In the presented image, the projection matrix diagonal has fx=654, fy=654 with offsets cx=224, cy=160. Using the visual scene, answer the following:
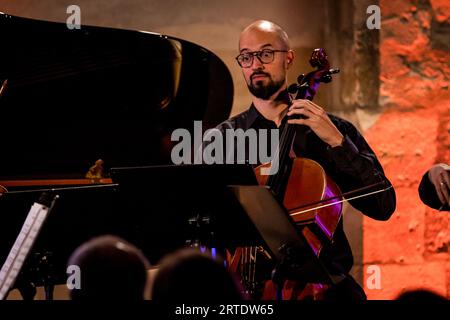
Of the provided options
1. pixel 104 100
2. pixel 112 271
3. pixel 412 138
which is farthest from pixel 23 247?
pixel 412 138

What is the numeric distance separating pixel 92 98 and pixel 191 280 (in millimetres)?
3199

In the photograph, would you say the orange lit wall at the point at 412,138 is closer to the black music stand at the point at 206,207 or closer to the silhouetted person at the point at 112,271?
the black music stand at the point at 206,207

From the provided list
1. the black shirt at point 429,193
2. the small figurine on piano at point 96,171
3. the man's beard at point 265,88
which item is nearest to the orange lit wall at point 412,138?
the man's beard at point 265,88

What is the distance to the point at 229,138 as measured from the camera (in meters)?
3.74

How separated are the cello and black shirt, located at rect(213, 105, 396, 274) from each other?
33 cm

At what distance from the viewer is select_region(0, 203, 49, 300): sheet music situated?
1.95m

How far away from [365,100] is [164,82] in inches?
50.6

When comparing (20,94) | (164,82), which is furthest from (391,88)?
(20,94)

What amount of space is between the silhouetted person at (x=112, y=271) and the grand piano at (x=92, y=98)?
271cm

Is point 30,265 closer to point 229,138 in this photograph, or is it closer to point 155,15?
point 229,138

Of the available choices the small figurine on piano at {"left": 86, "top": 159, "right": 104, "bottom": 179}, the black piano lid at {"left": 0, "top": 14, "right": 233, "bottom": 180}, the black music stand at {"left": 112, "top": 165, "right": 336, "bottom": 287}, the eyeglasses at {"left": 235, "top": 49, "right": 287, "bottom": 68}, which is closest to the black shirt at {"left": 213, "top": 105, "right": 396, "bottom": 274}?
the eyeglasses at {"left": 235, "top": 49, "right": 287, "bottom": 68}

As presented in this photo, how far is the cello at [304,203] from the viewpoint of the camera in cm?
277

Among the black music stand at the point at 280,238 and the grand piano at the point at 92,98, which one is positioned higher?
the grand piano at the point at 92,98

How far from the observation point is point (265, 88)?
360 cm
